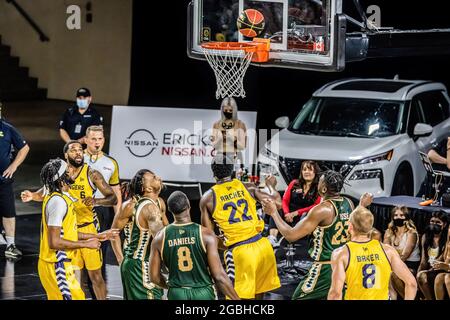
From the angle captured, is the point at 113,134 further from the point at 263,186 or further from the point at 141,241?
the point at 141,241

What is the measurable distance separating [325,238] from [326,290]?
499mm

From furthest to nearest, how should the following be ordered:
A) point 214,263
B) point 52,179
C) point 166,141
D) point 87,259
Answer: point 166,141 < point 87,259 < point 52,179 < point 214,263

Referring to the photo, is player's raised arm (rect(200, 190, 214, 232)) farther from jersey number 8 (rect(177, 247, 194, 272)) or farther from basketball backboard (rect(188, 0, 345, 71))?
basketball backboard (rect(188, 0, 345, 71))

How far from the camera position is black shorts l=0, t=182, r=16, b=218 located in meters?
15.0

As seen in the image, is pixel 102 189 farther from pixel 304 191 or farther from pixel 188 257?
pixel 188 257

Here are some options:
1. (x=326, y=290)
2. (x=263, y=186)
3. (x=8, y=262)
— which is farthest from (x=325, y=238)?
(x=8, y=262)

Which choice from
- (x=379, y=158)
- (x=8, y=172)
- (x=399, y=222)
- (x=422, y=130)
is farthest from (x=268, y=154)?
(x=399, y=222)

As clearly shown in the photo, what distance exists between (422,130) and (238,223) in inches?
220

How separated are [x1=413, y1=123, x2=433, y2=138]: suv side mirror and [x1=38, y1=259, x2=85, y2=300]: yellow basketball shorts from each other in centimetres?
695

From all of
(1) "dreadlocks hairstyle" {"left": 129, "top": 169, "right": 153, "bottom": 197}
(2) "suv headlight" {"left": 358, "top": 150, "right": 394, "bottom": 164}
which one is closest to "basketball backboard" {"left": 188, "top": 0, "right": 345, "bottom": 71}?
(1) "dreadlocks hairstyle" {"left": 129, "top": 169, "right": 153, "bottom": 197}

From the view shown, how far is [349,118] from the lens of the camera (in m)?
17.1

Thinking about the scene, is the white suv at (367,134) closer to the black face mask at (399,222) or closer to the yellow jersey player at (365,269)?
the black face mask at (399,222)

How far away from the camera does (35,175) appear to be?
1970cm

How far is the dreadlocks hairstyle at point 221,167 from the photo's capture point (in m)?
11.3
